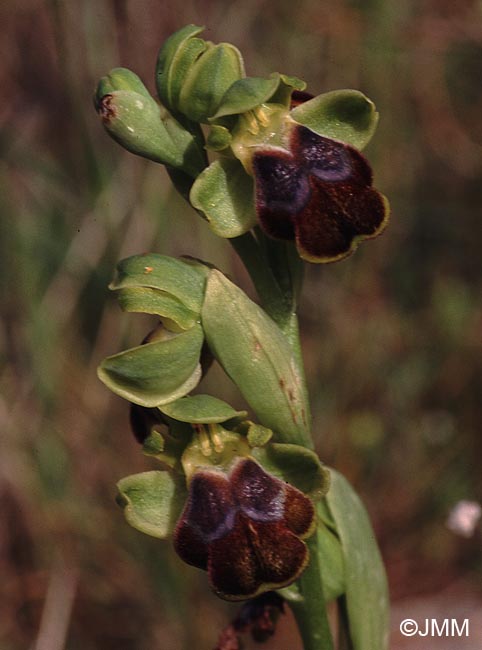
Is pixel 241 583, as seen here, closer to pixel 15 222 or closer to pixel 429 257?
pixel 15 222

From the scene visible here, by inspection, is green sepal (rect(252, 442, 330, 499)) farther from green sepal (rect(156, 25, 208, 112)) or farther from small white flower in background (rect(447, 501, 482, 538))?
small white flower in background (rect(447, 501, 482, 538))

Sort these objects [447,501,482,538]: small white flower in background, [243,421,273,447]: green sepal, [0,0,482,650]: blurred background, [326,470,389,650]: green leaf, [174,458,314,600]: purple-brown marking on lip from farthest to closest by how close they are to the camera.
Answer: [0,0,482,650]: blurred background, [447,501,482,538]: small white flower in background, [326,470,389,650]: green leaf, [243,421,273,447]: green sepal, [174,458,314,600]: purple-brown marking on lip

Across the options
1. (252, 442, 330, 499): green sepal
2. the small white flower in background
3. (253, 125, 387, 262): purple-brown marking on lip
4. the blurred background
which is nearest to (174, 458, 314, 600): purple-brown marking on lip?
(252, 442, 330, 499): green sepal

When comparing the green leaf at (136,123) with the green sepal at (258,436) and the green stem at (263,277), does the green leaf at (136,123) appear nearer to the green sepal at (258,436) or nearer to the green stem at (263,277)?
the green stem at (263,277)

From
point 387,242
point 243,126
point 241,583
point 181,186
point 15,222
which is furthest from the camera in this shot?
point 387,242

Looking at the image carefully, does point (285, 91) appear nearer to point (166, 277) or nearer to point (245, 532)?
point (166, 277)

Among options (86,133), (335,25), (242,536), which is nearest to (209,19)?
(335,25)
